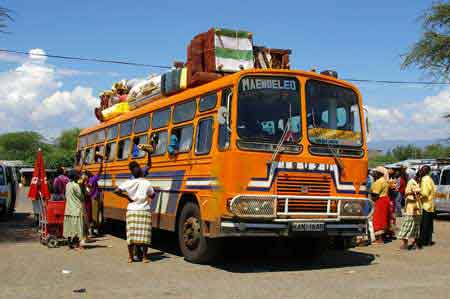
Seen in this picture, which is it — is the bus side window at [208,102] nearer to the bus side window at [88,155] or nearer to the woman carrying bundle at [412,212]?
the woman carrying bundle at [412,212]

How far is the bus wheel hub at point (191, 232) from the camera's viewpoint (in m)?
9.51

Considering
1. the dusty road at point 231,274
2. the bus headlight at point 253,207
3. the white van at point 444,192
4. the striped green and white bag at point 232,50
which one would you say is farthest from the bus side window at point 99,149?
the white van at point 444,192

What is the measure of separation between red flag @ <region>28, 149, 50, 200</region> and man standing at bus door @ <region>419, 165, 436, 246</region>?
8.12m

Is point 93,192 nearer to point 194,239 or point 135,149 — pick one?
point 135,149

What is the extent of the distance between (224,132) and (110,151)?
22.3 feet

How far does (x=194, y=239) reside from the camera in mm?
9570

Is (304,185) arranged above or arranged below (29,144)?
below

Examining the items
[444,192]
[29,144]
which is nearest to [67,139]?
[29,144]

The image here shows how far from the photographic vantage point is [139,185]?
32.2 ft

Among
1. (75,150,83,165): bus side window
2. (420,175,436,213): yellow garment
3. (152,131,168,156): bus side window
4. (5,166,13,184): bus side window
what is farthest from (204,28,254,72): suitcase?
(5,166,13,184): bus side window

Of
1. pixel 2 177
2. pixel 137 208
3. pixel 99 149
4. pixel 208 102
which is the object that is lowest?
pixel 137 208

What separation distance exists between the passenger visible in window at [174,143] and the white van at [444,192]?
47.6 feet

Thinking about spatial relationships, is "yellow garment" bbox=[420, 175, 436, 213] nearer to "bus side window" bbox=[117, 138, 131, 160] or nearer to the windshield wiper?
the windshield wiper

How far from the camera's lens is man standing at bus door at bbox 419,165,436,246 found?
40.3 feet
